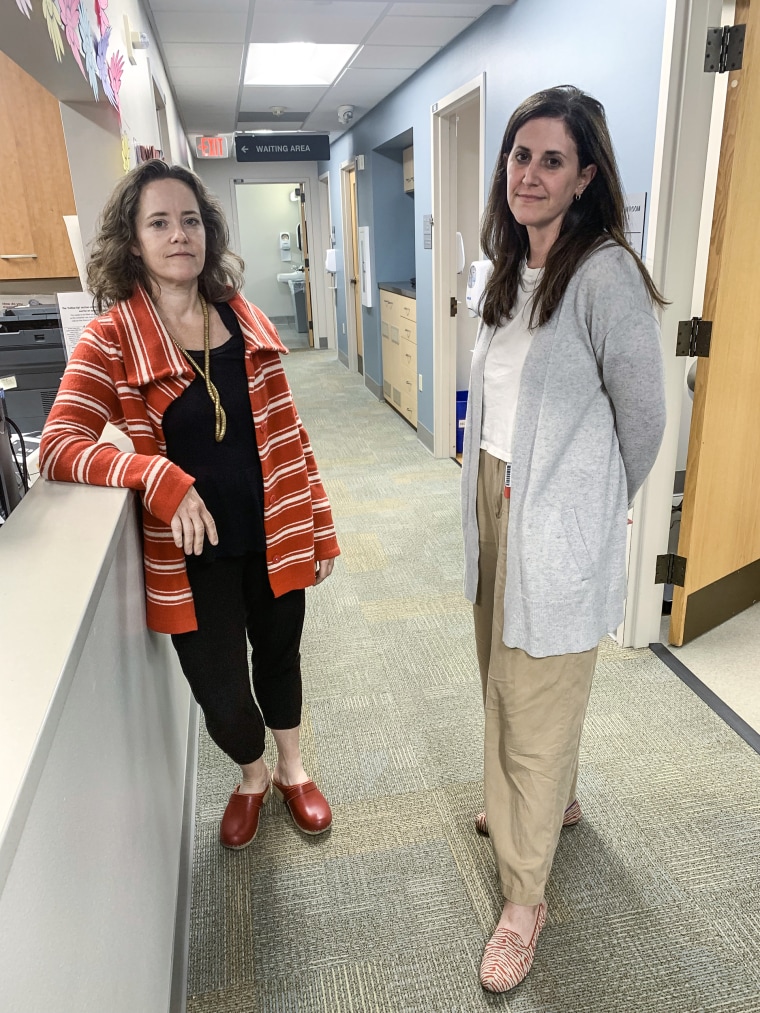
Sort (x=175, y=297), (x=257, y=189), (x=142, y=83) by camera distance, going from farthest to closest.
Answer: (x=257, y=189)
(x=142, y=83)
(x=175, y=297)

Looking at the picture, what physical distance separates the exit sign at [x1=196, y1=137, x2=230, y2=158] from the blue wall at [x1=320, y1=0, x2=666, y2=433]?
1.70 m

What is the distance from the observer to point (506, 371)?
1.24m

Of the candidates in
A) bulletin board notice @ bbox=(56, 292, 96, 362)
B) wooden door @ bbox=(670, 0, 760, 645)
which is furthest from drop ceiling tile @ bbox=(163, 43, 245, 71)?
wooden door @ bbox=(670, 0, 760, 645)

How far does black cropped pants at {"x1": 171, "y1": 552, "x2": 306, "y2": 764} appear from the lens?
1406 millimetres

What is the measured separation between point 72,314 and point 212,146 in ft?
18.1

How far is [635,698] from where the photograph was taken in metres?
→ 2.14

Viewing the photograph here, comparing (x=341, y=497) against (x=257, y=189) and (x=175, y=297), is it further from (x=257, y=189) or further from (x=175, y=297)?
(x=257, y=189)

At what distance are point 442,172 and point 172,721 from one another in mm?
3478

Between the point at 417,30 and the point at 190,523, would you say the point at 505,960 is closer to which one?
the point at 190,523

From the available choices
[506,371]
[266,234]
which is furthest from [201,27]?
[266,234]

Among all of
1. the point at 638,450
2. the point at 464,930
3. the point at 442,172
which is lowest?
the point at 464,930

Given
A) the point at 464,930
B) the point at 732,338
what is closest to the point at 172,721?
the point at 464,930

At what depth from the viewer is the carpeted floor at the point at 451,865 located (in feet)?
4.42

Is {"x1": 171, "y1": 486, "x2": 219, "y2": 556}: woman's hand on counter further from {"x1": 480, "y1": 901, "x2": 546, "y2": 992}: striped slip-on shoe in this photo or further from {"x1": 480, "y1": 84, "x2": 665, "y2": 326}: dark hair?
{"x1": 480, "y1": 901, "x2": 546, "y2": 992}: striped slip-on shoe
